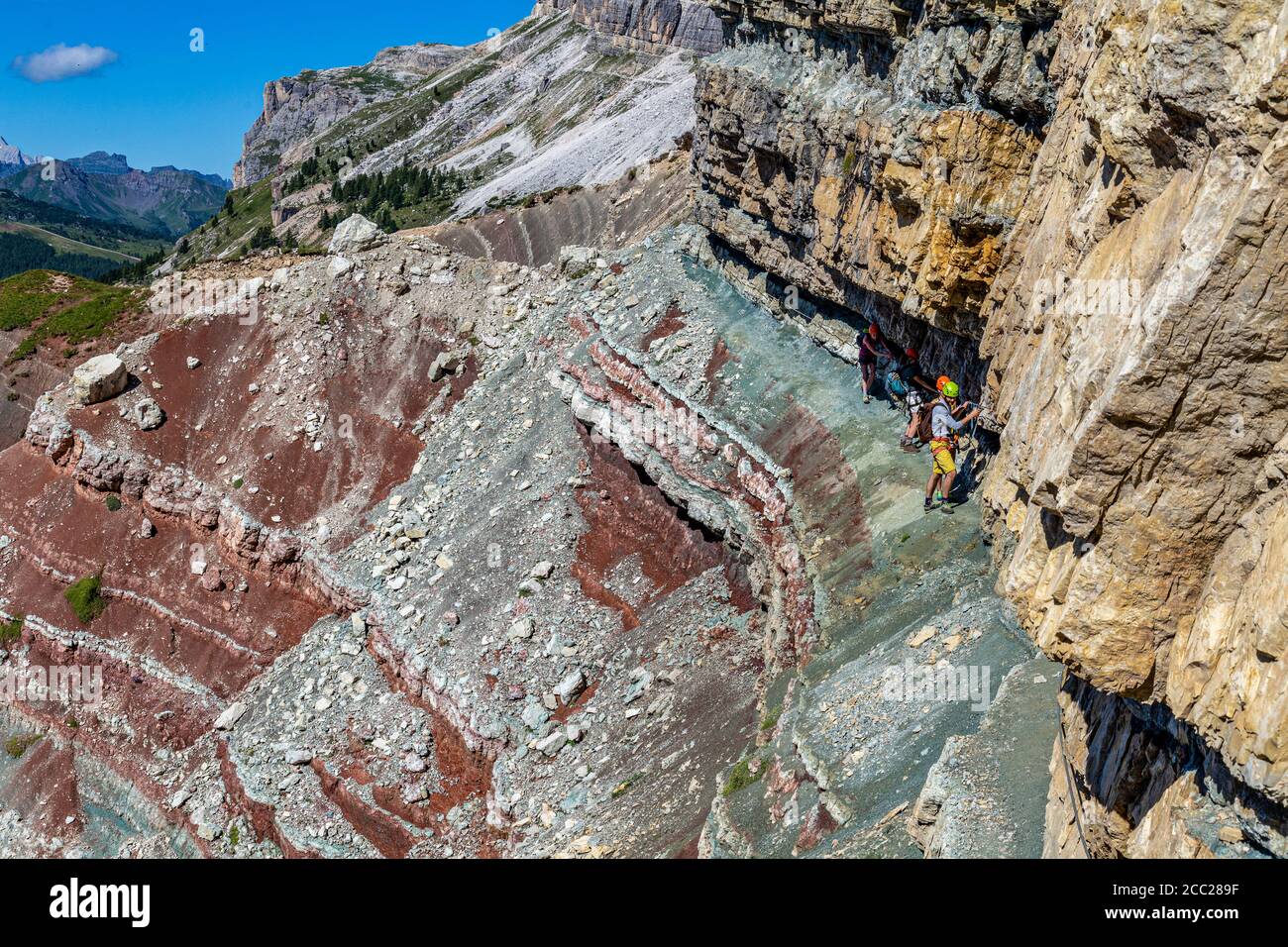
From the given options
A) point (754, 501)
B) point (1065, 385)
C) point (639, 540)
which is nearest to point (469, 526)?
point (639, 540)

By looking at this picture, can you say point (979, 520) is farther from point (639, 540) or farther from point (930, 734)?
point (639, 540)

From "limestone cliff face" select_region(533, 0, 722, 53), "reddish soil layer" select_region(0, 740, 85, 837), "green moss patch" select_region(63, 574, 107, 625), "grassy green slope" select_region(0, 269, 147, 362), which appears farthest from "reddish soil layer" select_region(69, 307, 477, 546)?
"limestone cliff face" select_region(533, 0, 722, 53)

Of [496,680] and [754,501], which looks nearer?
[754,501]

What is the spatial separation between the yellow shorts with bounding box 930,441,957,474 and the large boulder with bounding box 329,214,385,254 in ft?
118

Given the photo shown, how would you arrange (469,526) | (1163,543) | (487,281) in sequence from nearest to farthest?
1. (1163,543)
2. (469,526)
3. (487,281)

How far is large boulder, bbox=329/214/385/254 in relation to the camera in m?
51.8

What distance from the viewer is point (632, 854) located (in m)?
24.2

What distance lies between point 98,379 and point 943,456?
37.8 m

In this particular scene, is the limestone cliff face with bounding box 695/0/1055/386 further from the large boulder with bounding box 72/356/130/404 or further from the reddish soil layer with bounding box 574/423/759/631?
the large boulder with bounding box 72/356/130/404

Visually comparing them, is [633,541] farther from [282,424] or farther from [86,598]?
[86,598]

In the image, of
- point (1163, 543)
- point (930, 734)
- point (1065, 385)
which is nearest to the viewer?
point (1163, 543)

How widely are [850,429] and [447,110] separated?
176 m

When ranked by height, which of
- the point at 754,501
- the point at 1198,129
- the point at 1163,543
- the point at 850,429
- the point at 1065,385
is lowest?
the point at 754,501

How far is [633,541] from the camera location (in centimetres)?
3516
